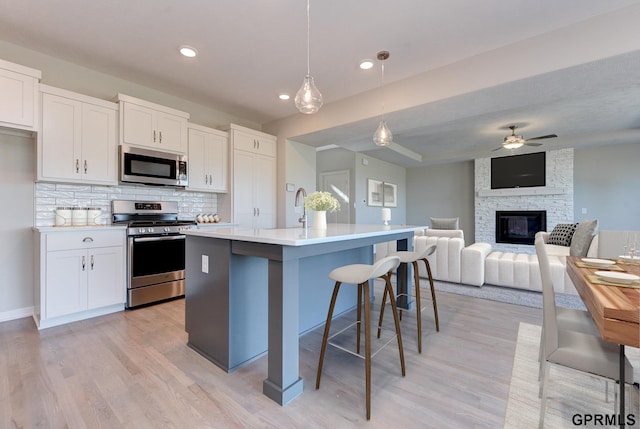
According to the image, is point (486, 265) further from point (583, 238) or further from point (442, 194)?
point (442, 194)

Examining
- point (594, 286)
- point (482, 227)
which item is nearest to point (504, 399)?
point (594, 286)

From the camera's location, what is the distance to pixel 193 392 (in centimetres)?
169

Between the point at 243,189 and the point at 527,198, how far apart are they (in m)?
6.81

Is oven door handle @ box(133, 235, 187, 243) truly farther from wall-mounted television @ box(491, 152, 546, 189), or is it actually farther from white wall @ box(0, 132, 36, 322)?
wall-mounted television @ box(491, 152, 546, 189)

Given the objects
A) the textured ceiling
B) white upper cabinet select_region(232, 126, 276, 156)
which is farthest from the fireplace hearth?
white upper cabinet select_region(232, 126, 276, 156)

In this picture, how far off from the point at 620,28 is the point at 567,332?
249 centimetres

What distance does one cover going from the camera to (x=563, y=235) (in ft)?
14.0

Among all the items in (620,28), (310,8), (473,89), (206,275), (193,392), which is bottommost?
(193,392)

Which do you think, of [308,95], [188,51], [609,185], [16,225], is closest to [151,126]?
[188,51]

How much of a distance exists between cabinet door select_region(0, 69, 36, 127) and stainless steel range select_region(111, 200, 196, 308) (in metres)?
1.16

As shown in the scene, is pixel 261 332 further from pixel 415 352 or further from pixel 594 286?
pixel 594 286

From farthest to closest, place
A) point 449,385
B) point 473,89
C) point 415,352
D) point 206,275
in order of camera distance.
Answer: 1. point 473,89
2. point 415,352
3. point 206,275
4. point 449,385

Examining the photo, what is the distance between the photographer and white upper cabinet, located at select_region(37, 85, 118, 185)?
9.08 feet

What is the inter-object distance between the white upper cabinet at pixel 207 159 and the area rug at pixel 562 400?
3.96 meters
